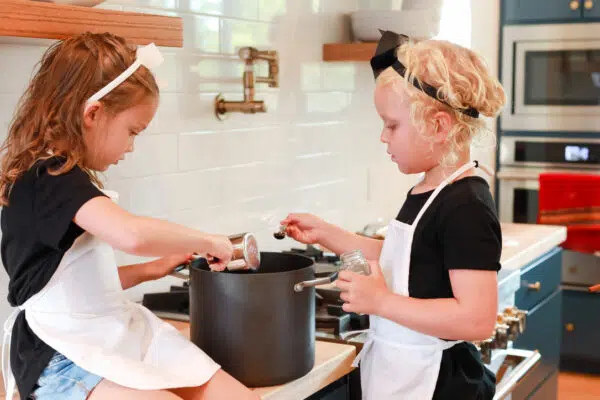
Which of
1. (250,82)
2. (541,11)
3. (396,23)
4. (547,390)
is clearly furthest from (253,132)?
(541,11)

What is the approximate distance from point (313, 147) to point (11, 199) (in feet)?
5.16

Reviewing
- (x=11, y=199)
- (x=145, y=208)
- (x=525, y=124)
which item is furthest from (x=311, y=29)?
(x=525, y=124)

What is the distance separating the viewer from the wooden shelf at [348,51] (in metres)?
2.81

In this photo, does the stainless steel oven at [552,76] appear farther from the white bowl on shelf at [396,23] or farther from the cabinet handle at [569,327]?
the white bowl on shelf at [396,23]

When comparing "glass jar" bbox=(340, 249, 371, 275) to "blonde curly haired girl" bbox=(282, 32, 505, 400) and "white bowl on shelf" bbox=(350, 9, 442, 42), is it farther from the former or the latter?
"white bowl on shelf" bbox=(350, 9, 442, 42)

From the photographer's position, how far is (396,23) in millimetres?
2857

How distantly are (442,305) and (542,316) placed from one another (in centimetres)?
164

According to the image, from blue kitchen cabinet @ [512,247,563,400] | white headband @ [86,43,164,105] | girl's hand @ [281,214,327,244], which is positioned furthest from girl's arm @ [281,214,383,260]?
blue kitchen cabinet @ [512,247,563,400]

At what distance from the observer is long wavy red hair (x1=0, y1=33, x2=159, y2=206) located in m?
1.41

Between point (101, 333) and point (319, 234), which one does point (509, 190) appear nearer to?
point (319, 234)

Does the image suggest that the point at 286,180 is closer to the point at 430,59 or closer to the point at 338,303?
the point at 338,303

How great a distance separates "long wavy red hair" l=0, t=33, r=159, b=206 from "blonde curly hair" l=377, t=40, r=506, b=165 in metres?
0.49

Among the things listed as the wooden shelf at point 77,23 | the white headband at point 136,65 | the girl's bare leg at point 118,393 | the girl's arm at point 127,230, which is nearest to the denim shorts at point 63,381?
the girl's bare leg at point 118,393

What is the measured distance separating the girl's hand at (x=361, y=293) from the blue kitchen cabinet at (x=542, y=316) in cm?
117
